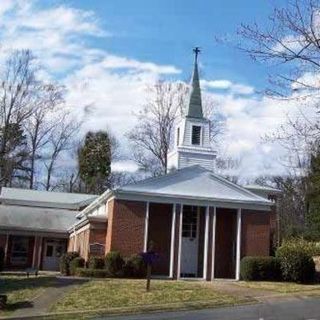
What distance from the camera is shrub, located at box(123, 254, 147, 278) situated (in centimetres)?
3184

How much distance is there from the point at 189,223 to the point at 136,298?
14.4 m

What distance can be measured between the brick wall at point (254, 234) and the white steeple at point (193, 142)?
5115 mm

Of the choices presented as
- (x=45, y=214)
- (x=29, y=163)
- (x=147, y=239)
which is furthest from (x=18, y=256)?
(x=29, y=163)

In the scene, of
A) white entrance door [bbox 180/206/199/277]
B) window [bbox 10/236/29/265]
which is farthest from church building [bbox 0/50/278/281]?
window [bbox 10/236/29/265]

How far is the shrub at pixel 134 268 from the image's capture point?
31.8m

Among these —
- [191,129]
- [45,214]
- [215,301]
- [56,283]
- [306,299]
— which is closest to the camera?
[215,301]

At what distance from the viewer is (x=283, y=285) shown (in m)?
A: 28.5

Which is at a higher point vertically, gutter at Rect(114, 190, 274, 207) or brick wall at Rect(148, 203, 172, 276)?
gutter at Rect(114, 190, 274, 207)

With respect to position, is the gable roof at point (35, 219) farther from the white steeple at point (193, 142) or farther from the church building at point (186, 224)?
the white steeple at point (193, 142)

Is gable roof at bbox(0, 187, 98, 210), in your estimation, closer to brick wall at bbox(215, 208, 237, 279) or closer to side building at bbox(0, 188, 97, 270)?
side building at bbox(0, 188, 97, 270)

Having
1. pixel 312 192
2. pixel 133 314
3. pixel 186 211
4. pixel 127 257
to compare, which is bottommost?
pixel 133 314

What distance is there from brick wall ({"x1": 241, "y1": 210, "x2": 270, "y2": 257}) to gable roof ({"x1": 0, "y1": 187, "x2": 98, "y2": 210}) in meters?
22.7

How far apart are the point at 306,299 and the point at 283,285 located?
4.88m

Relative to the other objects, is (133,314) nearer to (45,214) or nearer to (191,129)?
(191,129)
